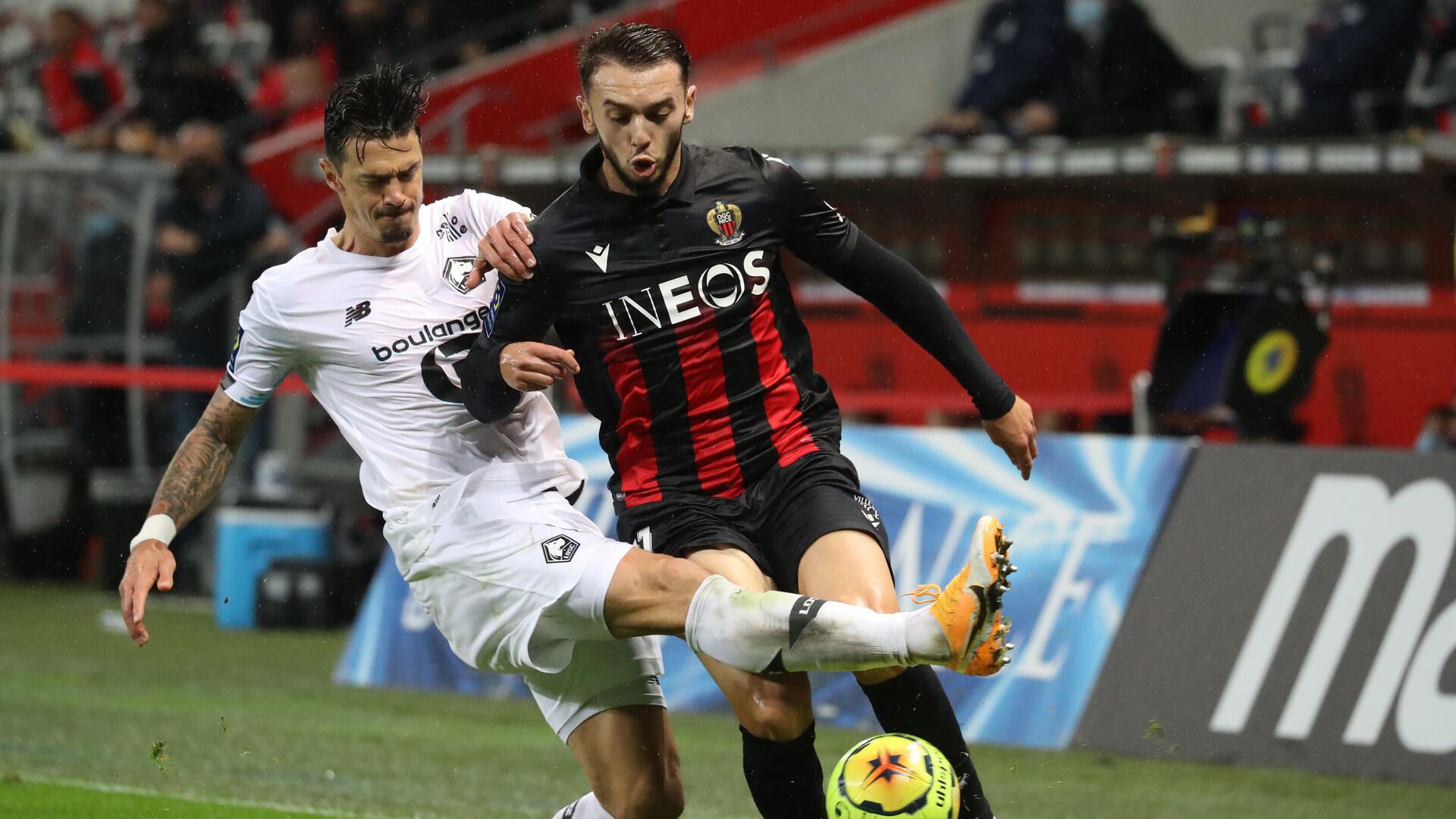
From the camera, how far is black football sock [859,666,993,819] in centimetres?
454

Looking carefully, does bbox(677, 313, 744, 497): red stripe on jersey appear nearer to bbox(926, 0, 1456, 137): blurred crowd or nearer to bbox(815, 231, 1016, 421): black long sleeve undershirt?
bbox(815, 231, 1016, 421): black long sleeve undershirt

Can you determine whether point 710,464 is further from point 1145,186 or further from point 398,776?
point 1145,186

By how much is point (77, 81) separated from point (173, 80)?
240cm

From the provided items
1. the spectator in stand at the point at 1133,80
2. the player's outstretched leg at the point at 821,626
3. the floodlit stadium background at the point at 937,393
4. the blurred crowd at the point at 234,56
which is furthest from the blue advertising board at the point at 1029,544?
the blurred crowd at the point at 234,56

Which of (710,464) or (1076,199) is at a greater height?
(710,464)

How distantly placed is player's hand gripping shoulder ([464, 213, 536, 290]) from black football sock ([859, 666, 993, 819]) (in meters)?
1.36

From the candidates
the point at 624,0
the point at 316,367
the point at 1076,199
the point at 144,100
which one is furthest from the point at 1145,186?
the point at 144,100

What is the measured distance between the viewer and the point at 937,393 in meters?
10.7

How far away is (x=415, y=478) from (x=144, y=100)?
1035cm

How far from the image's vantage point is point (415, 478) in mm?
4773

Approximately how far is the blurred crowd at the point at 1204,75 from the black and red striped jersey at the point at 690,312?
227 inches

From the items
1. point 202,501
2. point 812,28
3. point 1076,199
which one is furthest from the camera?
point 812,28

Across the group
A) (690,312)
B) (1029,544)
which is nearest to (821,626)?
(690,312)

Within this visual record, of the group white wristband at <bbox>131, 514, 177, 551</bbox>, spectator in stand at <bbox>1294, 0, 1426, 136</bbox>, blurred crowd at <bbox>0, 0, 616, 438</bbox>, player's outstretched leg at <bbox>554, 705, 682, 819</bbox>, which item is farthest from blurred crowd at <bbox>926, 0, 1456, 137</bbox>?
white wristband at <bbox>131, 514, 177, 551</bbox>
